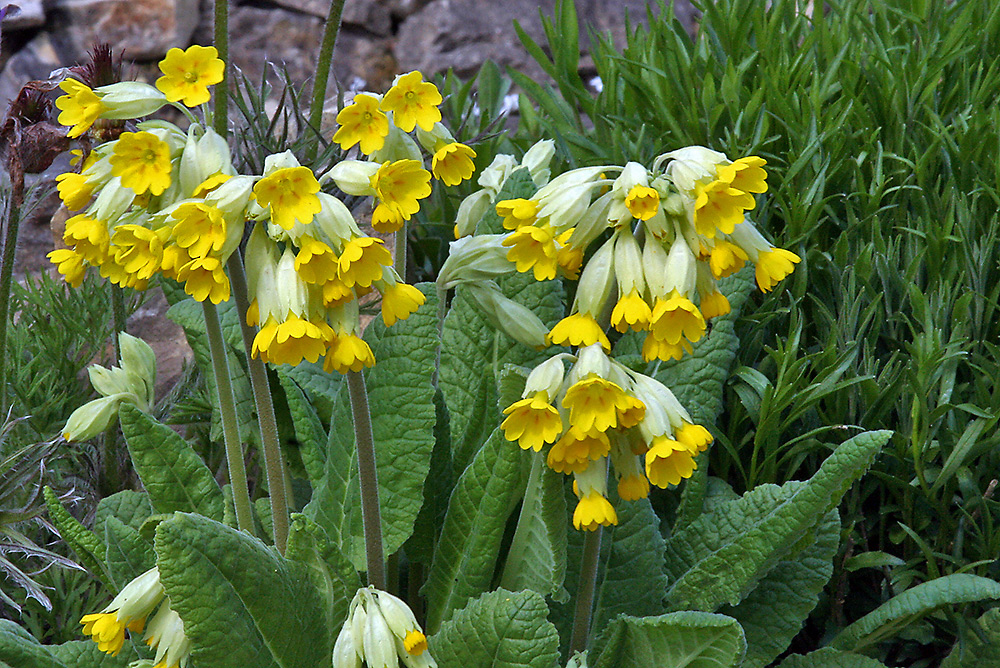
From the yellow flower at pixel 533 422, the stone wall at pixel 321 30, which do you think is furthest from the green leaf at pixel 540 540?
the stone wall at pixel 321 30

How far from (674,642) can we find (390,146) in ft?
3.16

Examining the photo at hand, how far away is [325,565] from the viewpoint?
1.66m

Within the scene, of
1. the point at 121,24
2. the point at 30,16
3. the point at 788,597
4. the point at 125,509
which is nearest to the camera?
the point at 788,597

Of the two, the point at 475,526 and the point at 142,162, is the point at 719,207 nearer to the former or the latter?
the point at 475,526

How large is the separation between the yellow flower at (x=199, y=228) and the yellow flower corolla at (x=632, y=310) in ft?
1.95

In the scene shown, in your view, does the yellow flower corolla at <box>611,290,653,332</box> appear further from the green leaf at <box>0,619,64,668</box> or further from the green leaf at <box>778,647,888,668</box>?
the green leaf at <box>0,619,64,668</box>

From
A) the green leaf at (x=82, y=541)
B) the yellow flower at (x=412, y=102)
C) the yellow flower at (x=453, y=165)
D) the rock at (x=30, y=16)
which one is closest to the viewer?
the yellow flower at (x=412, y=102)

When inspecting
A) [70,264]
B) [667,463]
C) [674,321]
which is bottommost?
[667,463]

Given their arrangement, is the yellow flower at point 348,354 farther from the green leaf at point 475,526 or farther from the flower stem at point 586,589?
the flower stem at point 586,589

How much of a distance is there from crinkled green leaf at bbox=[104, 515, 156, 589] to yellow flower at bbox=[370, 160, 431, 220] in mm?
874

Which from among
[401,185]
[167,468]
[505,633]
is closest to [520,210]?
[401,185]

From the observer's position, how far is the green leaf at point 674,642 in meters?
1.56

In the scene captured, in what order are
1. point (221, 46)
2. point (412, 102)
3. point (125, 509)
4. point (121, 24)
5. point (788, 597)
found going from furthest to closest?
point (121, 24) < point (125, 509) < point (788, 597) < point (221, 46) < point (412, 102)

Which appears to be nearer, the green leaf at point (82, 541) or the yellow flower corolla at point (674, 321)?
the yellow flower corolla at point (674, 321)
